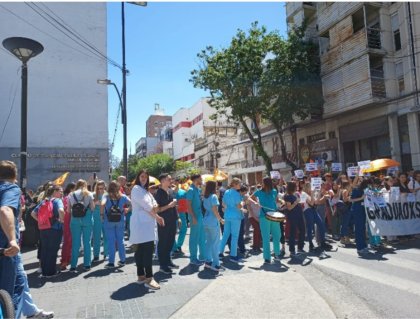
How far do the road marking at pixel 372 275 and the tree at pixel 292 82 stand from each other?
16.2 m

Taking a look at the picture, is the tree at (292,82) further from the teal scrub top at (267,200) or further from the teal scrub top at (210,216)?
the teal scrub top at (210,216)

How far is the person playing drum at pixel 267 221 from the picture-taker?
302 inches

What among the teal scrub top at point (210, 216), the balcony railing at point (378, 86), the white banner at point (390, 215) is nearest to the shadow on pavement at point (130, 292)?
the teal scrub top at point (210, 216)

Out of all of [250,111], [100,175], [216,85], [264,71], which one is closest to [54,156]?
[100,175]

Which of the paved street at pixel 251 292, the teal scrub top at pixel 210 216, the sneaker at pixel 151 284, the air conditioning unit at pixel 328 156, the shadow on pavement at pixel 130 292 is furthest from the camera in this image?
the air conditioning unit at pixel 328 156

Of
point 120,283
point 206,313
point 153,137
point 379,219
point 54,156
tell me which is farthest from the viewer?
point 153,137

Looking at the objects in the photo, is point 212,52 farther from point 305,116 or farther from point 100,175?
point 100,175

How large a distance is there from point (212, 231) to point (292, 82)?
17567 mm

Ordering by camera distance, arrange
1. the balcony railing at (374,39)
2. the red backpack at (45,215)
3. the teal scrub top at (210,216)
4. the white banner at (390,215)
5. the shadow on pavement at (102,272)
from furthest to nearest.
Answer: the balcony railing at (374,39) → the white banner at (390,215) → the teal scrub top at (210,216) → the shadow on pavement at (102,272) → the red backpack at (45,215)

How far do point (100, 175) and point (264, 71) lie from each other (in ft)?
42.4

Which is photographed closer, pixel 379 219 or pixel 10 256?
pixel 10 256

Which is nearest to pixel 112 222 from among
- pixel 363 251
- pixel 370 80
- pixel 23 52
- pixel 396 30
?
pixel 23 52

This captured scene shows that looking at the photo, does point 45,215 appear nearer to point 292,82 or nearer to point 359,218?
point 359,218

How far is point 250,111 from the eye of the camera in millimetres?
23859
